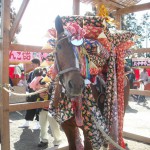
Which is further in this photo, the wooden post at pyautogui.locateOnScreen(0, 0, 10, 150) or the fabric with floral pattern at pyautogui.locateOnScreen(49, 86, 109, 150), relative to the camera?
Result: the wooden post at pyautogui.locateOnScreen(0, 0, 10, 150)

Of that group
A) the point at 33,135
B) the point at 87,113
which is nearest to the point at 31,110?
the point at 33,135

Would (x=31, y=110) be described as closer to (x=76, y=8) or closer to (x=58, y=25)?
(x=76, y=8)

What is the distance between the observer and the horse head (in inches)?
90.4

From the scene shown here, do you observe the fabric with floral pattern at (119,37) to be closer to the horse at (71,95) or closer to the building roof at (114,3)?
the horse at (71,95)

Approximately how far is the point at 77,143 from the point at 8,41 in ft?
5.58

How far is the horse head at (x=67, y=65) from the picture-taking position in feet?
7.53

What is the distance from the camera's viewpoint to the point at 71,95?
236 centimetres

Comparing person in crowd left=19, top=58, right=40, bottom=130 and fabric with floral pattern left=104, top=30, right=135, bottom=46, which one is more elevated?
fabric with floral pattern left=104, top=30, right=135, bottom=46

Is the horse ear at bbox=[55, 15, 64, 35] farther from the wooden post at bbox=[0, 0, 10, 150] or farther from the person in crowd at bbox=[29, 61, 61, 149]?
the person in crowd at bbox=[29, 61, 61, 149]

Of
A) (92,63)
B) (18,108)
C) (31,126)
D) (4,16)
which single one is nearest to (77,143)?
(18,108)

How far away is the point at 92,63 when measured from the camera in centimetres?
281

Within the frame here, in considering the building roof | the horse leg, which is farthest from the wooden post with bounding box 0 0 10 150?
the building roof

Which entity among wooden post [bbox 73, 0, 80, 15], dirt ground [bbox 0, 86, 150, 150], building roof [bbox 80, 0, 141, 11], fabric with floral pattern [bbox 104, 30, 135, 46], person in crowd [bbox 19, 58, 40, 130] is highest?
building roof [bbox 80, 0, 141, 11]

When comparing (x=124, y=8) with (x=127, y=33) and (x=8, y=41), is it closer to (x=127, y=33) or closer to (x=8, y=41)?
(x=127, y=33)
